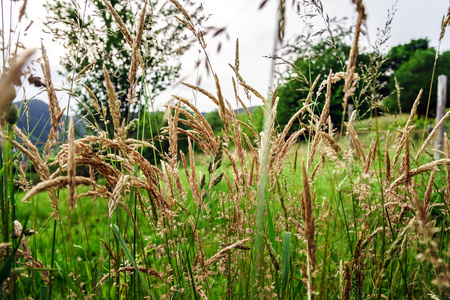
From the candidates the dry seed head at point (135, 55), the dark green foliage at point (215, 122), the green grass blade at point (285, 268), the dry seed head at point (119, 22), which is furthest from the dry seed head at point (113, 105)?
the dark green foliage at point (215, 122)

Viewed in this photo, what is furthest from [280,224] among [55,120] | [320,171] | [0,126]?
[0,126]

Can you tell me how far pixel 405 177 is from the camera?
3.24ft

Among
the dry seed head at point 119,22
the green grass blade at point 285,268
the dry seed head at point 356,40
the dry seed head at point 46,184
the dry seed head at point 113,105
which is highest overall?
the dry seed head at point 119,22

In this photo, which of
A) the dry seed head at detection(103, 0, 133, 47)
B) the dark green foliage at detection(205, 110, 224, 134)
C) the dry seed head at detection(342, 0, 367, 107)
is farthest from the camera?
the dark green foliage at detection(205, 110, 224, 134)

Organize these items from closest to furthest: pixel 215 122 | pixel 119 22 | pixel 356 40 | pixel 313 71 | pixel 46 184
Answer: pixel 46 184 < pixel 356 40 < pixel 119 22 < pixel 313 71 < pixel 215 122

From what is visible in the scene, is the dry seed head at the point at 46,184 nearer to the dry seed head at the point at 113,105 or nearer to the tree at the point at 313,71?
the dry seed head at the point at 113,105

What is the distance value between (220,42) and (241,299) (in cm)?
112

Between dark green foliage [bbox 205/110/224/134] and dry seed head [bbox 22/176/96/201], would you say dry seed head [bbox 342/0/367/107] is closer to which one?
dry seed head [bbox 22/176/96/201]

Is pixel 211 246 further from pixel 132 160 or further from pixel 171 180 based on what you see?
pixel 132 160

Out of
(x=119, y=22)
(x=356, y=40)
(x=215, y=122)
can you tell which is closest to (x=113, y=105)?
(x=119, y=22)

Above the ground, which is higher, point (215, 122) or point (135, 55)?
point (135, 55)

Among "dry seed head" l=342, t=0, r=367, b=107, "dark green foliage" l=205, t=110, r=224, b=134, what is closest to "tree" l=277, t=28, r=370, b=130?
→ "dry seed head" l=342, t=0, r=367, b=107

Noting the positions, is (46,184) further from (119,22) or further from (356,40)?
(356,40)

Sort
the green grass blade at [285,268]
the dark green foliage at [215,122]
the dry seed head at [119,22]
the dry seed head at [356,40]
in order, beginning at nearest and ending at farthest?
1. the dry seed head at [356,40]
2. the green grass blade at [285,268]
3. the dry seed head at [119,22]
4. the dark green foliage at [215,122]
